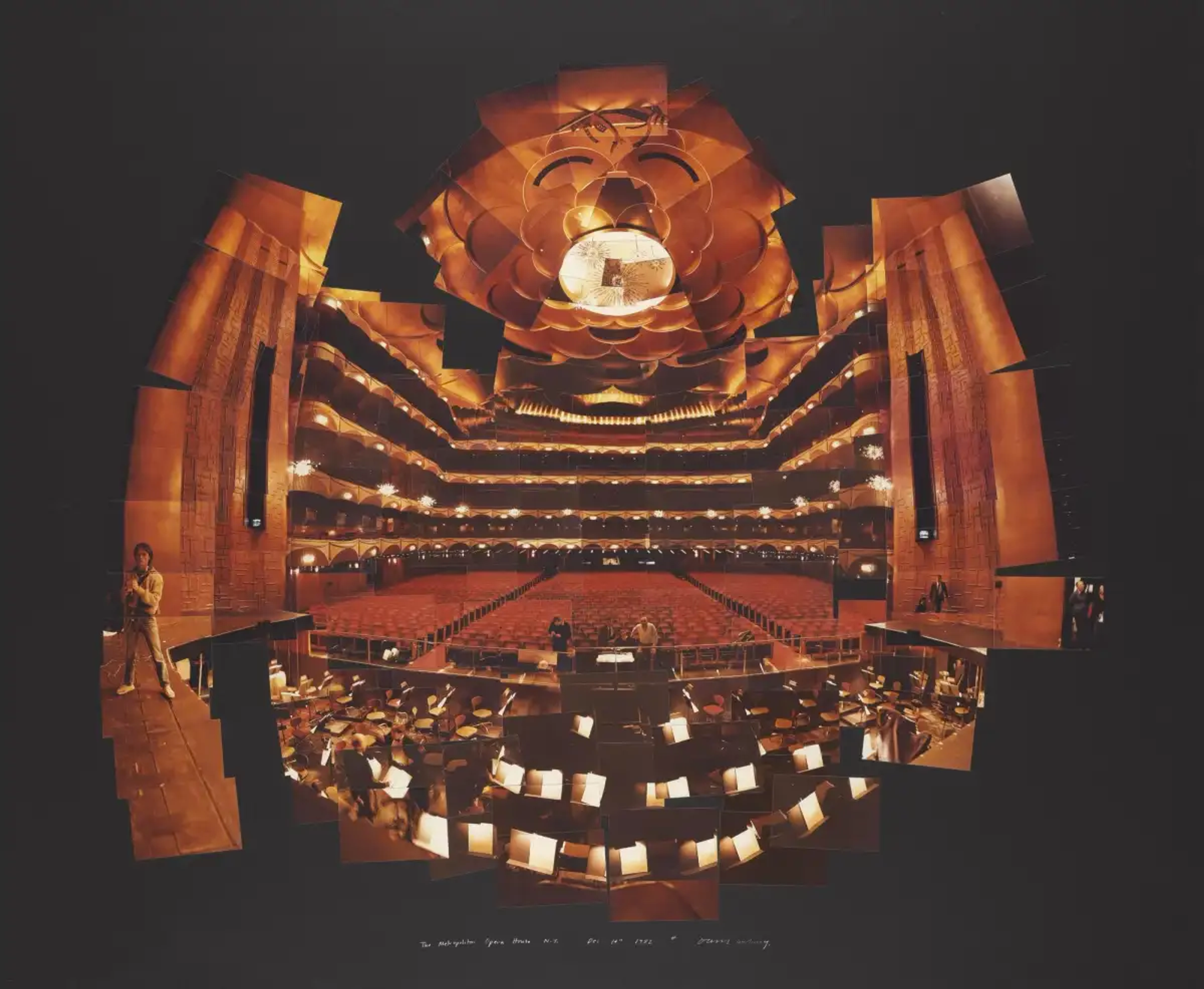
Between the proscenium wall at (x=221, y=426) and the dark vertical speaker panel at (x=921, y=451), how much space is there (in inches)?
98.6

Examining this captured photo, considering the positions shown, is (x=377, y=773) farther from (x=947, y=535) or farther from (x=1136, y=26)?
(x=1136, y=26)

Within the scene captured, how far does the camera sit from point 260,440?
9.02 ft

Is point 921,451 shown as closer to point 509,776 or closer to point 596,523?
point 596,523

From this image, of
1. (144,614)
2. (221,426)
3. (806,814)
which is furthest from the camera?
(806,814)

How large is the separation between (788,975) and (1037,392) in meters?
2.62

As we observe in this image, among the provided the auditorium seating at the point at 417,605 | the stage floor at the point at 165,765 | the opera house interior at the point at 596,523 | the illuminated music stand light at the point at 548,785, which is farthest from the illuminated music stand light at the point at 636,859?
the stage floor at the point at 165,765

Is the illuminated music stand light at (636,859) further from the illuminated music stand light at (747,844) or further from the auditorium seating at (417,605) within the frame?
the auditorium seating at (417,605)

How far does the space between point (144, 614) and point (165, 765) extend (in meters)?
0.59

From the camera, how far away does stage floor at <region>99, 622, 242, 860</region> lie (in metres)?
2.63

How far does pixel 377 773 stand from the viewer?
9.07 feet

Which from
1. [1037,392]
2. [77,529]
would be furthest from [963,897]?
[77,529]

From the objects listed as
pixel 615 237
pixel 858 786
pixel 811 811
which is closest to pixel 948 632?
pixel 858 786

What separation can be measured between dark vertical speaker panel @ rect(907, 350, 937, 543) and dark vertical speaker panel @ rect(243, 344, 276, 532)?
2568mm

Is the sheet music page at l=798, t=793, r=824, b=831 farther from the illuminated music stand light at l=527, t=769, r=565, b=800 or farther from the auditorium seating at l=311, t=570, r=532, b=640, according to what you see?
the auditorium seating at l=311, t=570, r=532, b=640
